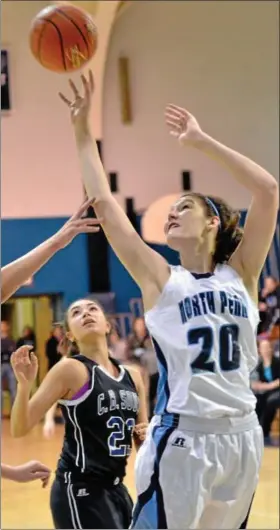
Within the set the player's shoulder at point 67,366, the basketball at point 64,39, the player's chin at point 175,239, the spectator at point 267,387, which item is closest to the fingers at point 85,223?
the player's chin at point 175,239

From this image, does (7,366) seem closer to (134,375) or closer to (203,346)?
(134,375)

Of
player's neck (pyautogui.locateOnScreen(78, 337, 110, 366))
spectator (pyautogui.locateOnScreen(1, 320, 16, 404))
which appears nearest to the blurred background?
spectator (pyautogui.locateOnScreen(1, 320, 16, 404))

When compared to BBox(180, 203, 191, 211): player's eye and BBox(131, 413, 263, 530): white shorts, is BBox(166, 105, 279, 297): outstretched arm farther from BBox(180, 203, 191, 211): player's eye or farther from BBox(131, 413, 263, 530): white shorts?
BBox(131, 413, 263, 530): white shorts

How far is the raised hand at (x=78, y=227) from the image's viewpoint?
2.31m

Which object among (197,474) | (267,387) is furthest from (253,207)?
(267,387)

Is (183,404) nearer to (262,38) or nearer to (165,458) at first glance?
(165,458)

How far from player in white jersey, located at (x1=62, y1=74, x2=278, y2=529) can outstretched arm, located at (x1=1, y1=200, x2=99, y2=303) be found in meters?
0.07

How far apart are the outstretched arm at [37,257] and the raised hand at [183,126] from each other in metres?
0.36

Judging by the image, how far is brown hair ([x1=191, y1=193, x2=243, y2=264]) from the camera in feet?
7.64

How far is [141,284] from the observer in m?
2.21

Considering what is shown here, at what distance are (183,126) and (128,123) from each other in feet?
36.3

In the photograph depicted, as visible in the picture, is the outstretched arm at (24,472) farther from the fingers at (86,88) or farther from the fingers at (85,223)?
the fingers at (86,88)

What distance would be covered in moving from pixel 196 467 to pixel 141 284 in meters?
0.55

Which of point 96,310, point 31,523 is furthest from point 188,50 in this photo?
point 96,310
